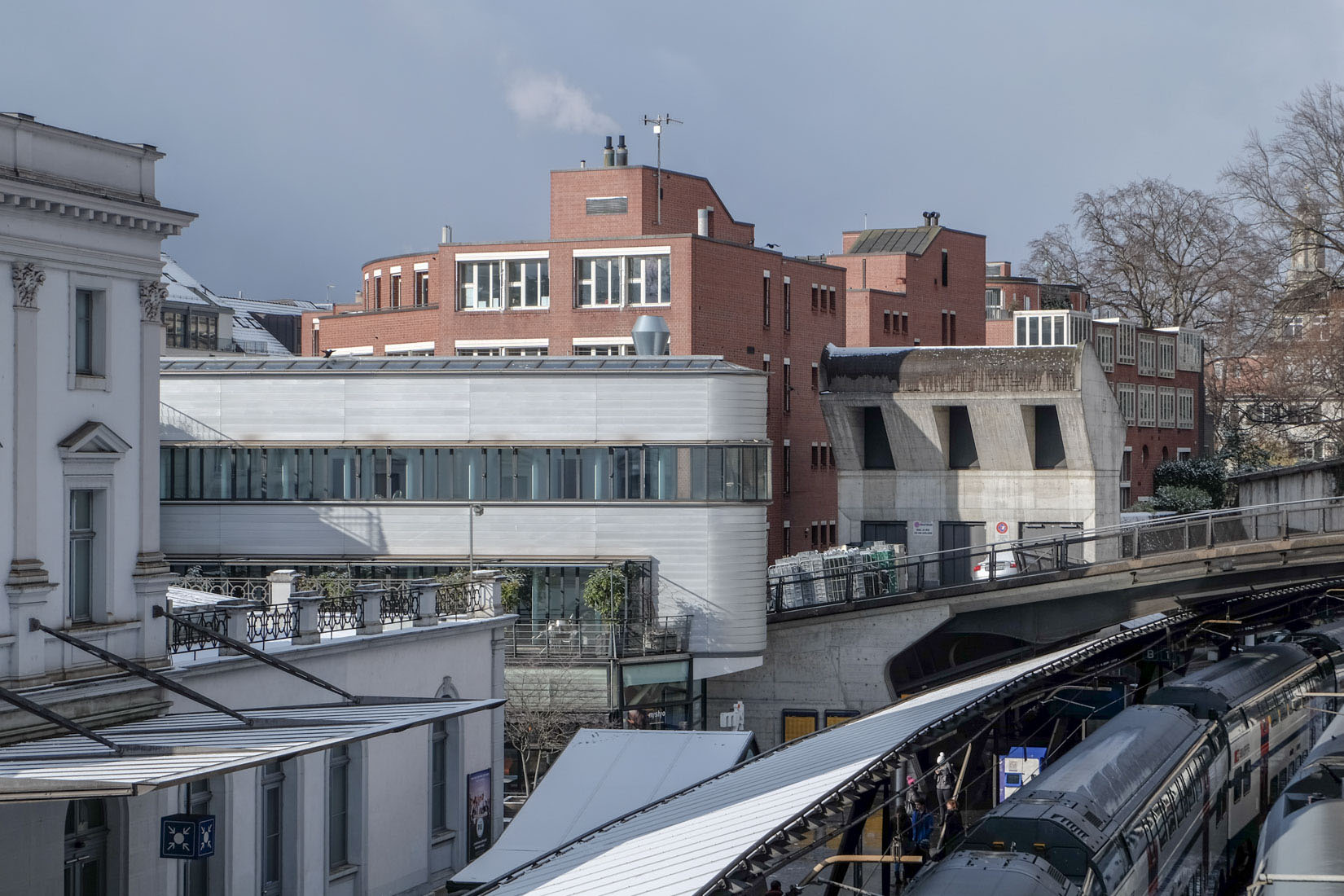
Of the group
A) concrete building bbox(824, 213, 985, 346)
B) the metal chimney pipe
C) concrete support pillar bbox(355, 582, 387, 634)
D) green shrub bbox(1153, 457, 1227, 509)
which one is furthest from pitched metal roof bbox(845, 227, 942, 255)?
concrete support pillar bbox(355, 582, 387, 634)

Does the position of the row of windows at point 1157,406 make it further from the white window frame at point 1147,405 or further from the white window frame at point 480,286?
the white window frame at point 480,286

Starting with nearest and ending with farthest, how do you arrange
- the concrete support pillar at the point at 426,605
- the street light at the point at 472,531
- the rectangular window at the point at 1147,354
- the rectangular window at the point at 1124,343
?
the concrete support pillar at the point at 426,605, the street light at the point at 472,531, the rectangular window at the point at 1124,343, the rectangular window at the point at 1147,354

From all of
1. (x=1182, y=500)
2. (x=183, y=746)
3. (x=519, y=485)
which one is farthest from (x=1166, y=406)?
(x=183, y=746)

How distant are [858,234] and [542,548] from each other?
5081 centimetres

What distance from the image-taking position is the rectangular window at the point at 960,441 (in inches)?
2199

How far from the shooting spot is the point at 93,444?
23844mm

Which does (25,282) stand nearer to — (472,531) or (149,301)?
(149,301)

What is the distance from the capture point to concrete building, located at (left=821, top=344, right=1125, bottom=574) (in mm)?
53531

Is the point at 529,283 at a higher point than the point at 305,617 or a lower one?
higher

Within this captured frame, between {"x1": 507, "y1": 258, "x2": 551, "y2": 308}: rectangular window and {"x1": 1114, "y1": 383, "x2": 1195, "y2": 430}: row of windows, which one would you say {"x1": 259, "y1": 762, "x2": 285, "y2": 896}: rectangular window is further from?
{"x1": 1114, "y1": 383, "x2": 1195, "y2": 430}: row of windows

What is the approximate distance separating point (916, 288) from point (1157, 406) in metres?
13.2

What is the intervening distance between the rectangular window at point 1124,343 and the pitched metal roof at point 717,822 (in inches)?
2286

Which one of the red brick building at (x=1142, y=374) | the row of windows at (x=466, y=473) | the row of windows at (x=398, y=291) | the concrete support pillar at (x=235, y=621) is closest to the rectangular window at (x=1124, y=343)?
the red brick building at (x=1142, y=374)

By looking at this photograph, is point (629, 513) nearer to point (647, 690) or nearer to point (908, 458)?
point (647, 690)
